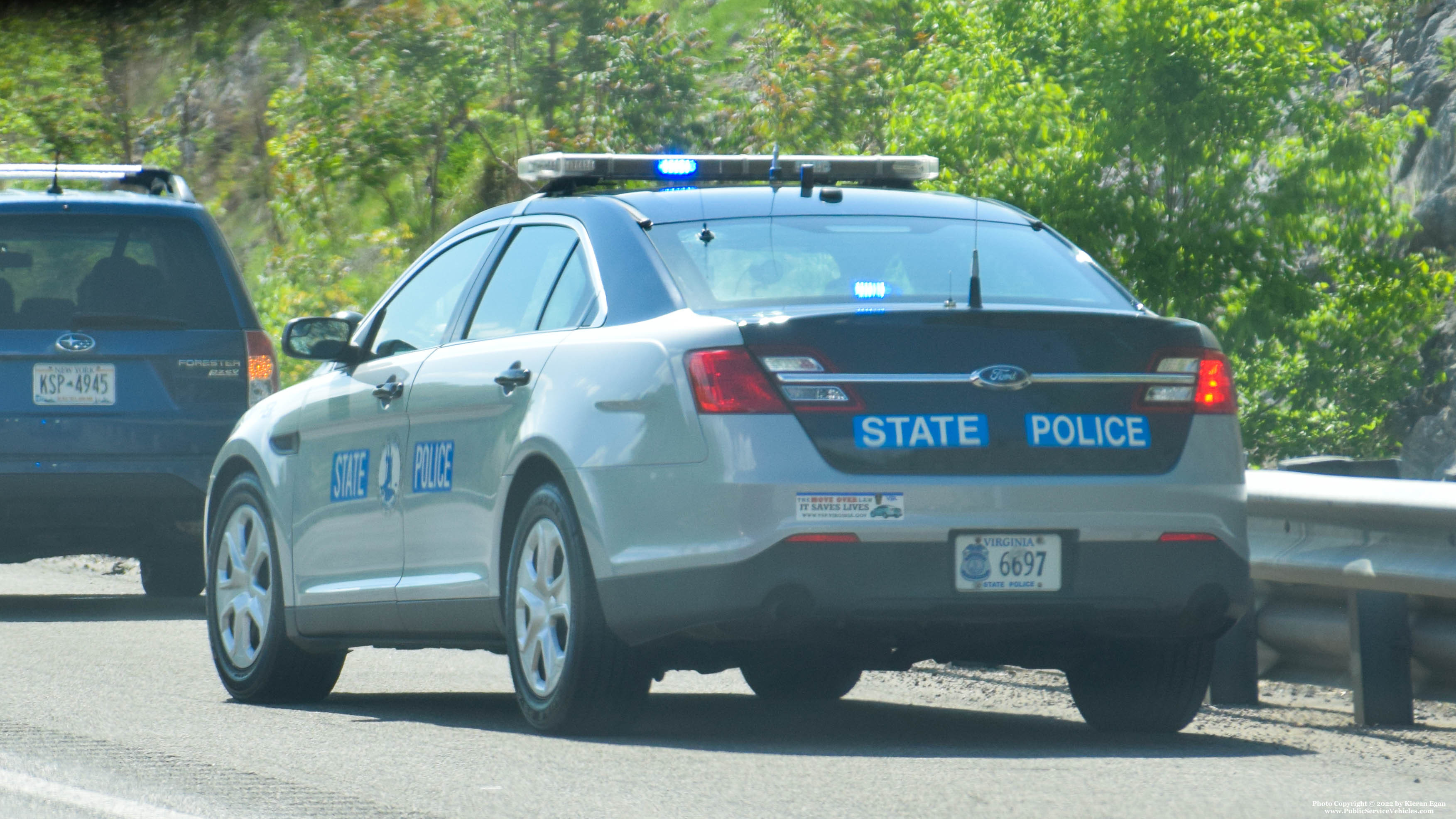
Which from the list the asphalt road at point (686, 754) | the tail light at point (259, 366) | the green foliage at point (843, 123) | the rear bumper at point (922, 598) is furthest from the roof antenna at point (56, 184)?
the green foliage at point (843, 123)

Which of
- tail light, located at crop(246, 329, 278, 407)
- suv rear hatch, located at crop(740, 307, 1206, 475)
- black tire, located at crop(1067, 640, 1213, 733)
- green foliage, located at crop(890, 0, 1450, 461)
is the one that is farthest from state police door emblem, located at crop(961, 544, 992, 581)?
green foliage, located at crop(890, 0, 1450, 461)

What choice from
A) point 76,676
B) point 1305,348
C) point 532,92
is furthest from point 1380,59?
point 76,676

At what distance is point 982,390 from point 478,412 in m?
1.63

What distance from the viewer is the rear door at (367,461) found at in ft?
24.5

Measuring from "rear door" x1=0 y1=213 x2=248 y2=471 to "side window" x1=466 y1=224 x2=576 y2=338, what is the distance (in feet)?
14.4

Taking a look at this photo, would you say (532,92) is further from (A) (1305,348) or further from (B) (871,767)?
(B) (871,767)

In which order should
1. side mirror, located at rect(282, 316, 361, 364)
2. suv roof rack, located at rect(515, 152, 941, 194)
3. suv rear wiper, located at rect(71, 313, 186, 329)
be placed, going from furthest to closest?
suv rear wiper, located at rect(71, 313, 186, 329) < side mirror, located at rect(282, 316, 361, 364) < suv roof rack, located at rect(515, 152, 941, 194)

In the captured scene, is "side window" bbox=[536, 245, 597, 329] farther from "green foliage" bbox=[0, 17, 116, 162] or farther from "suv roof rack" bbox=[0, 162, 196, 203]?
"green foliage" bbox=[0, 17, 116, 162]

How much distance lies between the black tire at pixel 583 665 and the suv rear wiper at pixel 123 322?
5300mm

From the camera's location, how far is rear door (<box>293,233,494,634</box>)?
746 centimetres

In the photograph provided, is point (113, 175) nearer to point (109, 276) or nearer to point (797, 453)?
point (109, 276)

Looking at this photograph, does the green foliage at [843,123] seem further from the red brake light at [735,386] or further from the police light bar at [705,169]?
the red brake light at [735,386]

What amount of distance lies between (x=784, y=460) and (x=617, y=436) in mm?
535

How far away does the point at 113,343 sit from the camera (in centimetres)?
1121
